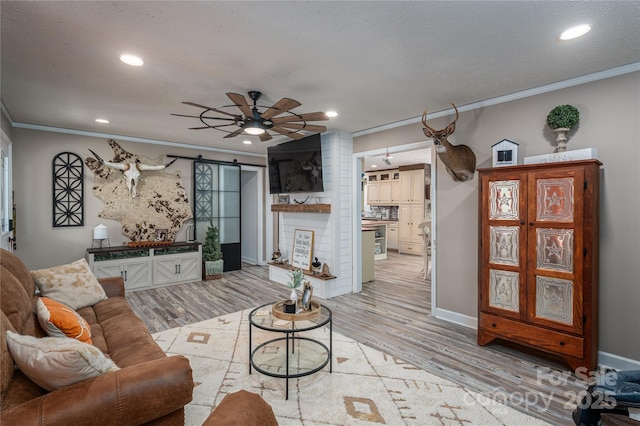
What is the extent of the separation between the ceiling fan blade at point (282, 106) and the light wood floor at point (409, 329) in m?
2.42

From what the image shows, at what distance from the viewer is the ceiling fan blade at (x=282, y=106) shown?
2490mm

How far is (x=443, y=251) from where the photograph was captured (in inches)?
156

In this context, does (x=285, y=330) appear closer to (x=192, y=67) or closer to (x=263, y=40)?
(x=263, y=40)

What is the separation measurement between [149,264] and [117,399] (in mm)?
4353

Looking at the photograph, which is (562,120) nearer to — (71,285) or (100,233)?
(71,285)

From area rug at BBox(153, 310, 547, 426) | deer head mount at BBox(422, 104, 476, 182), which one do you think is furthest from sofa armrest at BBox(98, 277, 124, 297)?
deer head mount at BBox(422, 104, 476, 182)

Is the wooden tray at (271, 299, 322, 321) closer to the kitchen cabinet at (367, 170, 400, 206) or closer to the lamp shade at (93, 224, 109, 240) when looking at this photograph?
the lamp shade at (93, 224, 109, 240)

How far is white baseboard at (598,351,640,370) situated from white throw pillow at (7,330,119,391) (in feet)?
12.5

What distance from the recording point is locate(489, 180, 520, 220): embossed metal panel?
9.73 feet

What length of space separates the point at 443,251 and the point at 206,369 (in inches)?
116

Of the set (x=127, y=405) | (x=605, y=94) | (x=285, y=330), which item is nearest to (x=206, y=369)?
(x=285, y=330)

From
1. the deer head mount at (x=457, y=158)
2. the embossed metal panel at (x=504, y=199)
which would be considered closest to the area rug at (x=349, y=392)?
the embossed metal panel at (x=504, y=199)

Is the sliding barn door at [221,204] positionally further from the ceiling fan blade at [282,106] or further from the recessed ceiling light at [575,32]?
the recessed ceiling light at [575,32]

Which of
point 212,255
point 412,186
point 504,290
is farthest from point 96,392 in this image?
point 412,186
